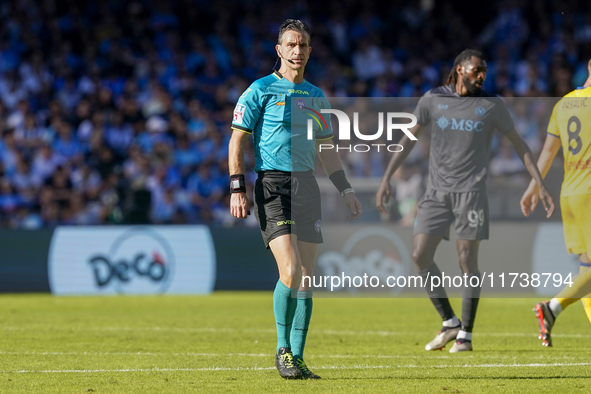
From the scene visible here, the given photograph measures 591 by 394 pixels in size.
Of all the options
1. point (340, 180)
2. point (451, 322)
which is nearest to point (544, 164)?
point (451, 322)

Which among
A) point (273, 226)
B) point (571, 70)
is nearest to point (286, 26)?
point (273, 226)

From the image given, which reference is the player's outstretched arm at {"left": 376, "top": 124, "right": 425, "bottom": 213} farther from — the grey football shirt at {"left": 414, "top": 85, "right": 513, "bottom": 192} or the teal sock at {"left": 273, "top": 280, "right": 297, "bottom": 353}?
the teal sock at {"left": 273, "top": 280, "right": 297, "bottom": 353}

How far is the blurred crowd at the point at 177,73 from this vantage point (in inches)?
598

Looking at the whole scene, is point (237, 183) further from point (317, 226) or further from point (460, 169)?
point (460, 169)

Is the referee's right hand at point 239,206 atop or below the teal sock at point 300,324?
atop

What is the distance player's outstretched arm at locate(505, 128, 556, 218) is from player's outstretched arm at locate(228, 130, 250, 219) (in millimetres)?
2760

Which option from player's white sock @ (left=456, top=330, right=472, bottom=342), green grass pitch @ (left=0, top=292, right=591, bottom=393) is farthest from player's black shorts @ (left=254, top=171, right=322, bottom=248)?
player's white sock @ (left=456, top=330, right=472, bottom=342)

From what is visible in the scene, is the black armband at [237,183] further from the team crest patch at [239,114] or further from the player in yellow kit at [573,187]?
the player in yellow kit at [573,187]

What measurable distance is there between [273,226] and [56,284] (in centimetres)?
854

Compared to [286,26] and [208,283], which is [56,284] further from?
[286,26]

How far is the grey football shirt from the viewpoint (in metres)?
7.55

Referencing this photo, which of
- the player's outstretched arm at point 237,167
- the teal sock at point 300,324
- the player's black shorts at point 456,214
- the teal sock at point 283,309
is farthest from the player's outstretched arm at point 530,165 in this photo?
the player's outstretched arm at point 237,167

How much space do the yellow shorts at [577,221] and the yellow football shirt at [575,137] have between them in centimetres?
6

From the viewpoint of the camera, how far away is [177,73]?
18.3 m
